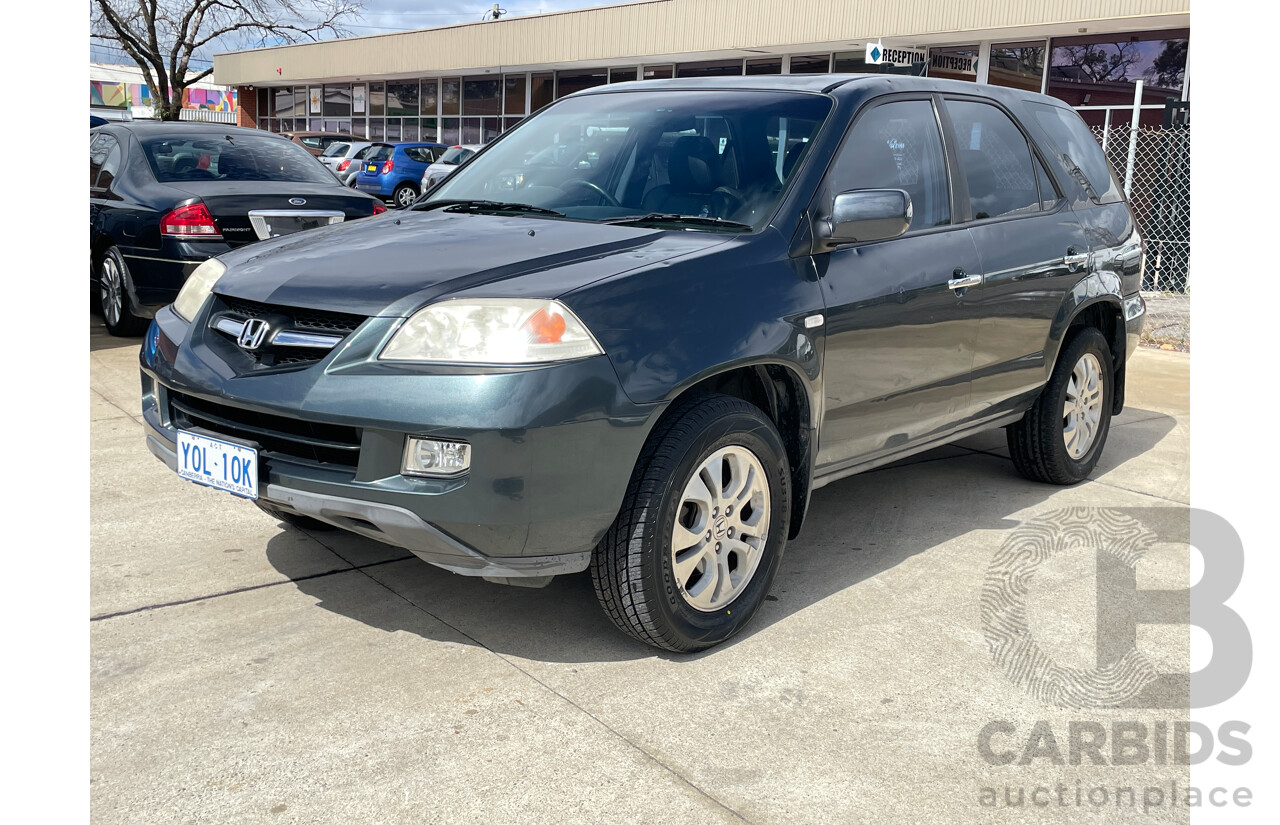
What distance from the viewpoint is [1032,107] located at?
521 cm

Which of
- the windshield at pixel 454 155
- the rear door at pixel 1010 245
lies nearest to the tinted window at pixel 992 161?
the rear door at pixel 1010 245

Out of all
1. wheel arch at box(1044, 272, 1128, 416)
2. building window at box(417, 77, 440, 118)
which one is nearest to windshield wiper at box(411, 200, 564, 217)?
wheel arch at box(1044, 272, 1128, 416)

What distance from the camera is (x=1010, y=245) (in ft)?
15.3

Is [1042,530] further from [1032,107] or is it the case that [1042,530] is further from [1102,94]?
[1102,94]

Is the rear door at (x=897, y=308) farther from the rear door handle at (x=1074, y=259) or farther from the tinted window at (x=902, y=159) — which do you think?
the rear door handle at (x=1074, y=259)

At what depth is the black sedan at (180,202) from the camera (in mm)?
7520

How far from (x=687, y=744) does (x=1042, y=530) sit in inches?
97.1

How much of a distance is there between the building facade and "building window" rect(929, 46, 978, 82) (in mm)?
39

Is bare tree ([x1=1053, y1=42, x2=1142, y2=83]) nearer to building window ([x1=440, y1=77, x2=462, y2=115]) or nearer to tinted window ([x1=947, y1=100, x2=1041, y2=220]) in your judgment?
tinted window ([x1=947, y1=100, x2=1041, y2=220])

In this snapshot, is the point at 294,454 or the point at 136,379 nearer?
the point at 294,454

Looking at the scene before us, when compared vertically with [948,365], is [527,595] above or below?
below

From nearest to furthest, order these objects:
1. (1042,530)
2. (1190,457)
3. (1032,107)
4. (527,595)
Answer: (527,595) → (1042,530) → (1032,107) → (1190,457)

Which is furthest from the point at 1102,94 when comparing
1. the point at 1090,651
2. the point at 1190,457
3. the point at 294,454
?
the point at 294,454

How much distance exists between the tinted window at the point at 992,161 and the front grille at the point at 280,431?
9.05 ft
